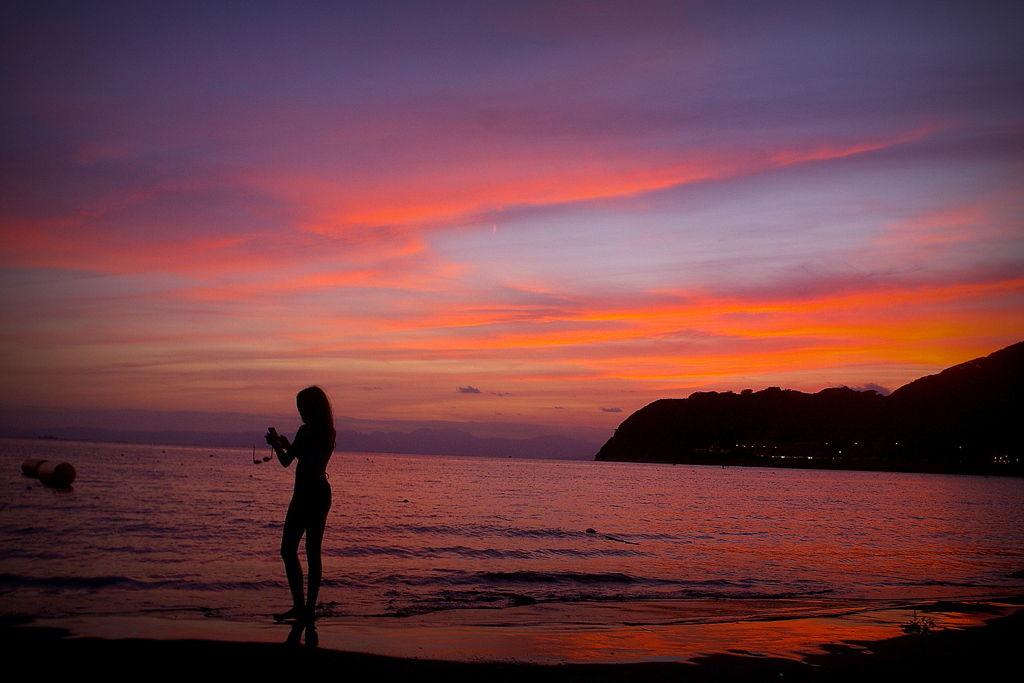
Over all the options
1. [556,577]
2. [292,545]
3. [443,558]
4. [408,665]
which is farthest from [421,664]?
[443,558]

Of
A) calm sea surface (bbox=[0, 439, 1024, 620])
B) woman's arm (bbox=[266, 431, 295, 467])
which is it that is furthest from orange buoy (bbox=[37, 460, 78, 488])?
woman's arm (bbox=[266, 431, 295, 467])

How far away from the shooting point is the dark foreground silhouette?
6074 mm

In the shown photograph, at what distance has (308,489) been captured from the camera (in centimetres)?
717

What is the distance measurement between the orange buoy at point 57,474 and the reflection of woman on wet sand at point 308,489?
40099 mm

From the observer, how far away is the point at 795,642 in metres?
9.13

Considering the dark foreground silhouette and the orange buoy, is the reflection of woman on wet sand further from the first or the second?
the orange buoy

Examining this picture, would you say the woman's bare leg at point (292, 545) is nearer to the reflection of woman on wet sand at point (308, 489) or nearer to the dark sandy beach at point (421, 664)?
the reflection of woman on wet sand at point (308, 489)

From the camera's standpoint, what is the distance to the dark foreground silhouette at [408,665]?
6074mm

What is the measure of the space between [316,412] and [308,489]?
84cm

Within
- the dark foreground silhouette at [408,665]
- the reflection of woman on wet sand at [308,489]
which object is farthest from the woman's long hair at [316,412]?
the dark foreground silhouette at [408,665]

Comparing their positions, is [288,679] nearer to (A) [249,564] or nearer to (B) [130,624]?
(B) [130,624]

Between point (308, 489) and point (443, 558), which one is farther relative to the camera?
point (443, 558)

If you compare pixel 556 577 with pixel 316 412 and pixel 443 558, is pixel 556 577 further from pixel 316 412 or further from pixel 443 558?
pixel 316 412

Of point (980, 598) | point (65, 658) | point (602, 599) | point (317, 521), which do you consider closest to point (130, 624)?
point (65, 658)
